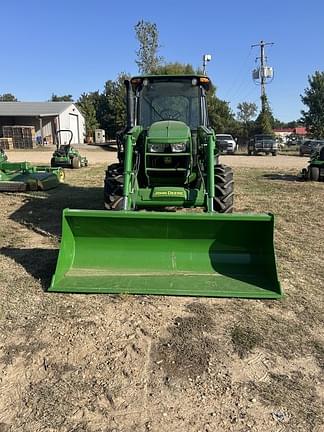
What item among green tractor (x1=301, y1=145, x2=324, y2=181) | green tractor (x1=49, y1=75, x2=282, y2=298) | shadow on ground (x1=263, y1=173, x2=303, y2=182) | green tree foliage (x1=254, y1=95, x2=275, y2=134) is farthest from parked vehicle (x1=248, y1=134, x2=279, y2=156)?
green tractor (x1=49, y1=75, x2=282, y2=298)

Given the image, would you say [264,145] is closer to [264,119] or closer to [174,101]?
[264,119]

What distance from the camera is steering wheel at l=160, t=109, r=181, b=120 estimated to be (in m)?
7.39

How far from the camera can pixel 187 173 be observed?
6.56 meters

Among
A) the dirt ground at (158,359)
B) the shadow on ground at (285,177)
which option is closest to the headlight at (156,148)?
the dirt ground at (158,359)

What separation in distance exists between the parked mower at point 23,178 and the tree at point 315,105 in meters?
46.8

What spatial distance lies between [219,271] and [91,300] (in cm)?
138

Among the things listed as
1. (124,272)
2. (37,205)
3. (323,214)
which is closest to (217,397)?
(124,272)

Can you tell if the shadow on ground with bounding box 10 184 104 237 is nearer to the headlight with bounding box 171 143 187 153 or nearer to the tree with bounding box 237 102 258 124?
the headlight with bounding box 171 143 187 153

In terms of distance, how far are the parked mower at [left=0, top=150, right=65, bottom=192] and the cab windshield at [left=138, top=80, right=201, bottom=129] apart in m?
4.65

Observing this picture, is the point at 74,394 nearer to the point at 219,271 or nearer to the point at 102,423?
the point at 102,423

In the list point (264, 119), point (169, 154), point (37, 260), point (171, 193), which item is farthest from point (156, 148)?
point (264, 119)

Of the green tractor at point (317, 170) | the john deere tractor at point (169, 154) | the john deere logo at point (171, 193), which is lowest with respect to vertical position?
the green tractor at point (317, 170)

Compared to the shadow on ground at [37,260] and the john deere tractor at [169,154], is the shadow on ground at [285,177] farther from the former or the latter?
the shadow on ground at [37,260]

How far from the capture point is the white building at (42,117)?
42.4 meters
